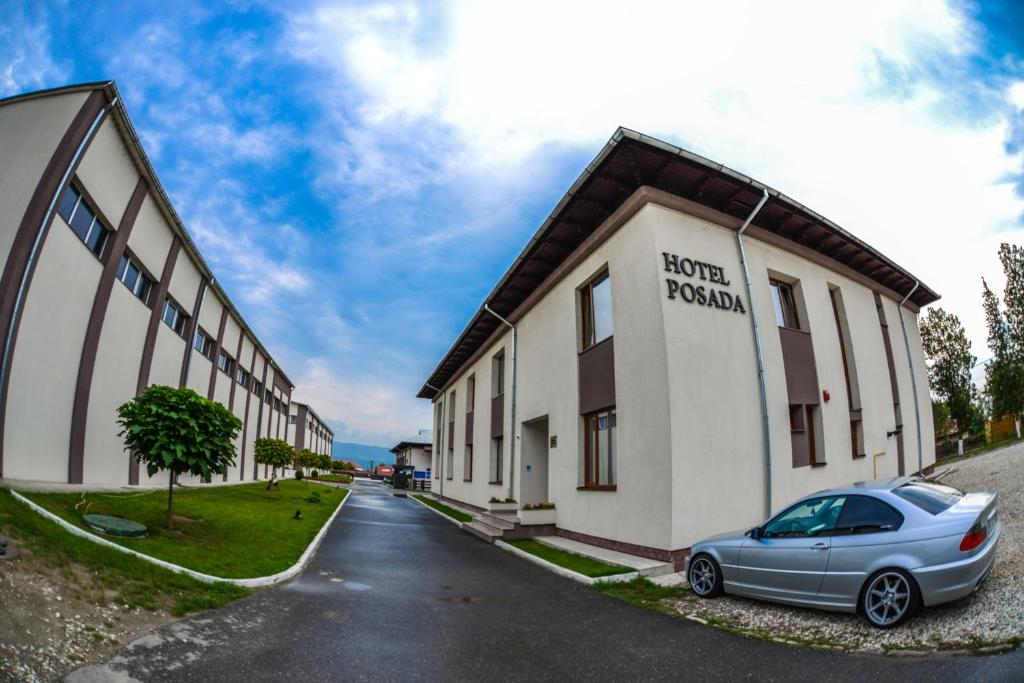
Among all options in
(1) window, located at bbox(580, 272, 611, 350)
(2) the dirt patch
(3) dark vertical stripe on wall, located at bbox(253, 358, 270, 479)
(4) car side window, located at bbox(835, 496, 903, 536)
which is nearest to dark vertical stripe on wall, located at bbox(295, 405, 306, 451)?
(3) dark vertical stripe on wall, located at bbox(253, 358, 270, 479)

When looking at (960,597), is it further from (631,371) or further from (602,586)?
(631,371)

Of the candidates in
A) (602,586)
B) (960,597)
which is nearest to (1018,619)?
(960,597)

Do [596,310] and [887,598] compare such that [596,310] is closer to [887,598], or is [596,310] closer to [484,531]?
[484,531]

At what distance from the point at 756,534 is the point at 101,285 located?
648 inches

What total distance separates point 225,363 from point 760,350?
91.8ft

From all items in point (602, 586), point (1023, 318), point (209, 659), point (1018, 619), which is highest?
point (1023, 318)

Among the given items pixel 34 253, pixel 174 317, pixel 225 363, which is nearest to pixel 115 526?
pixel 34 253

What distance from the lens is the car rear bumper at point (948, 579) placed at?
5.36 metres

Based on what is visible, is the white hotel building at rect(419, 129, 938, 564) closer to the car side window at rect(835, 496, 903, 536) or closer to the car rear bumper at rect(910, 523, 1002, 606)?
the car side window at rect(835, 496, 903, 536)

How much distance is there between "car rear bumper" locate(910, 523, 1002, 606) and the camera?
17.6 feet

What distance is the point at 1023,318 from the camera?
31.2 metres

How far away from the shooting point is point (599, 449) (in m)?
13.3

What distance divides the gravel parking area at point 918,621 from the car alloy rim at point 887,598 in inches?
5.2

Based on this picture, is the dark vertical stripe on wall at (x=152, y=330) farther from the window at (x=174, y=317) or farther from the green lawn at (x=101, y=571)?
the green lawn at (x=101, y=571)
